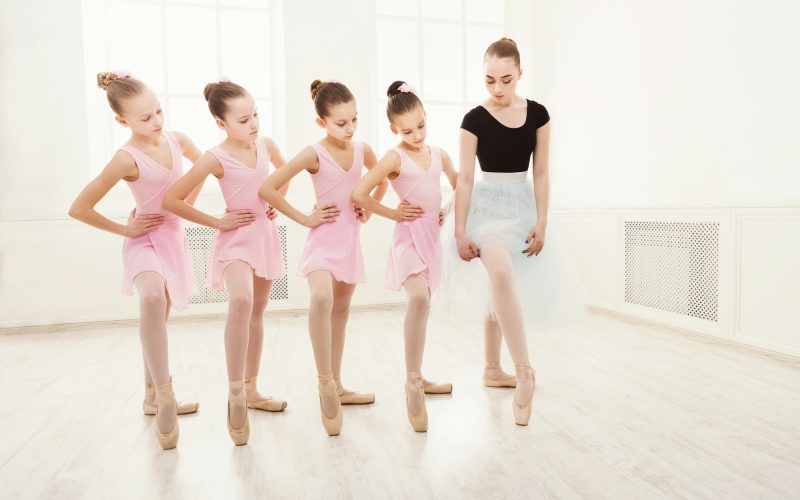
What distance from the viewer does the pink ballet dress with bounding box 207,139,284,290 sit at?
1.91m

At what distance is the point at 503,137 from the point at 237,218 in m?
0.96

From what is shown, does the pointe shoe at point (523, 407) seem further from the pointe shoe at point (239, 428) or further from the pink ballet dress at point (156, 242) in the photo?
the pink ballet dress at point (156, 242)

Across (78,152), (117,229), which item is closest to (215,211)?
(78,152)

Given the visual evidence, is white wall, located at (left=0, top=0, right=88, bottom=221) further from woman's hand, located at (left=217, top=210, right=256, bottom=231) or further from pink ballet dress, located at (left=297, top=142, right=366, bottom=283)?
pink ballet dress, located at (left=297, top=142, right=366, bottom=283)

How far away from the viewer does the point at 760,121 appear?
2857mm

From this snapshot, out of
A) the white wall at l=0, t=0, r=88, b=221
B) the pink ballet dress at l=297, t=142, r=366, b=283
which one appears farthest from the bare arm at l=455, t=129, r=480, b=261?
the white wall at l=0, t=0, r=88, b=221

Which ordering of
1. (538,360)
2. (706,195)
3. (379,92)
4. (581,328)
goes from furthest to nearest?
(379,92) < (581,328) < (706,195) < (538,360)

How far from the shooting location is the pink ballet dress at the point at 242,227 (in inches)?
75.0

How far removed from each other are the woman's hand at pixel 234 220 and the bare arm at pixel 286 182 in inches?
3.2

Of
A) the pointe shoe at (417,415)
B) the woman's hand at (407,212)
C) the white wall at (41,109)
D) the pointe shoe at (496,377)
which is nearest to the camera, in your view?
the pointe shoe at (417,415)

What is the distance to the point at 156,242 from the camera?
75.3 inches

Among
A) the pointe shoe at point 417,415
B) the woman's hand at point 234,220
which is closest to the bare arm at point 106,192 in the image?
the woman's hand at point 234,220

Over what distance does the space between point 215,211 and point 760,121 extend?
10.8 ft

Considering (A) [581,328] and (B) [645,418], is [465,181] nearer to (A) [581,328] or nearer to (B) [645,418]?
(B) [645,418]
